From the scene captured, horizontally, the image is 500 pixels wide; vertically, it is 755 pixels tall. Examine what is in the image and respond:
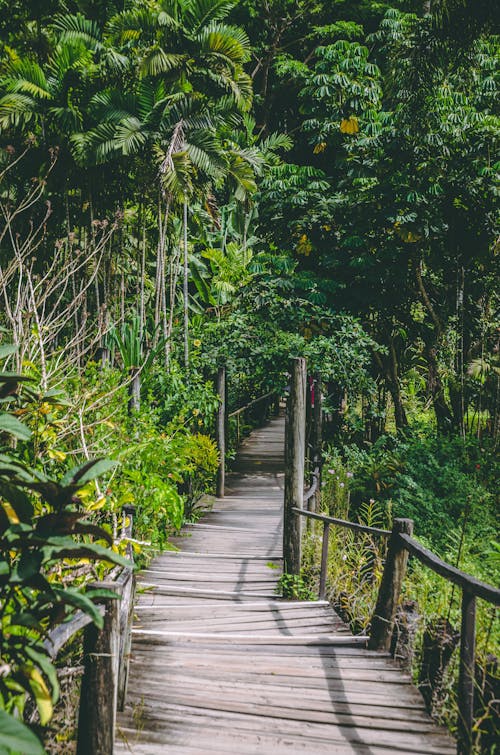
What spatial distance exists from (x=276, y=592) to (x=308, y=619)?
82 centimetres

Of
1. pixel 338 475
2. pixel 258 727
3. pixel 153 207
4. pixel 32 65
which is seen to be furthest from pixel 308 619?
pixel 32 65

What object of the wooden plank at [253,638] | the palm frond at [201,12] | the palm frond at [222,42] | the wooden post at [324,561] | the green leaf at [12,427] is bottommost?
the wooden plank at [253,638]

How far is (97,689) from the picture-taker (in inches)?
79.7

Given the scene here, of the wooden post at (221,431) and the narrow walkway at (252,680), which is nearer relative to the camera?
the narrow walkway at (252,680)

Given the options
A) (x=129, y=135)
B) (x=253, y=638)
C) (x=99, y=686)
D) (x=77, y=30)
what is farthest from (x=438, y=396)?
(x=99, y=686)

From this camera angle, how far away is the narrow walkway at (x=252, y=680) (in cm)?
256

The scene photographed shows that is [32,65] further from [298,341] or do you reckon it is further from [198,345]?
[298,341]

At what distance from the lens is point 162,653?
11.5 ft

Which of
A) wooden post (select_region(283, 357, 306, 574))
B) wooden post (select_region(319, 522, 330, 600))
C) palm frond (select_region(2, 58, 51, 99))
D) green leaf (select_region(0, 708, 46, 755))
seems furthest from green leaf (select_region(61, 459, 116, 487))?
palm frond (select_region(2, 58, 51, 99))

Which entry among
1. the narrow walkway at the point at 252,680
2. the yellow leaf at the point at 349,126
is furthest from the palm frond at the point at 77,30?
the narrow walkway at the point at 252,680

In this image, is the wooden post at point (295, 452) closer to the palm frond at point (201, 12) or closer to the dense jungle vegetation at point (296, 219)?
the dense jungle vegetation at point (296, 219)

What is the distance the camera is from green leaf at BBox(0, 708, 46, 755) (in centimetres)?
114

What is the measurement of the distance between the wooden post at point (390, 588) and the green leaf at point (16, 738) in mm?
2576

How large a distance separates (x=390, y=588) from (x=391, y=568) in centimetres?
13
